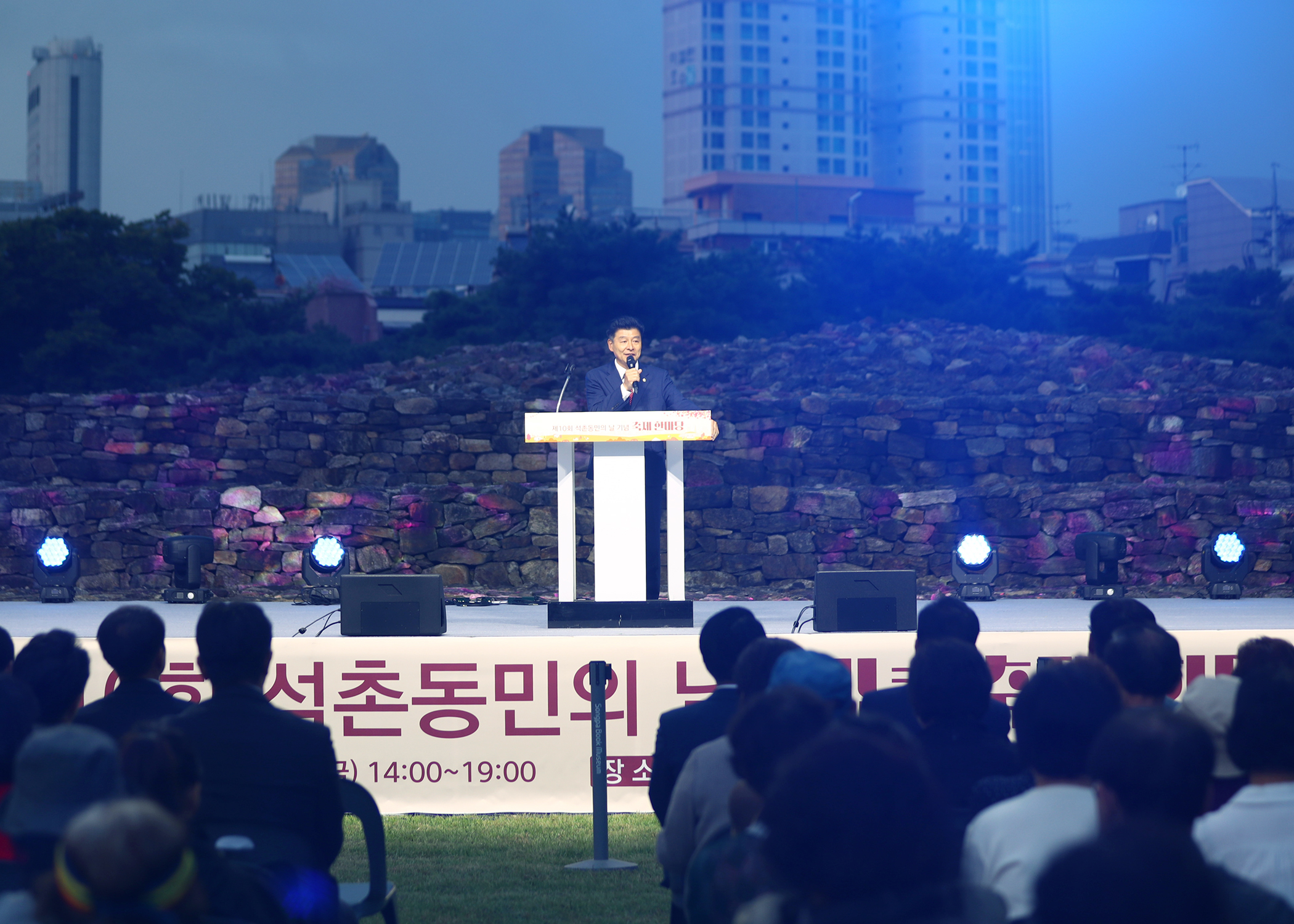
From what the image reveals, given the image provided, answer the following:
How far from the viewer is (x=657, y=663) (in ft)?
20.4

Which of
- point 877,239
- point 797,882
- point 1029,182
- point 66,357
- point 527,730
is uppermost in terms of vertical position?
point 1029,182

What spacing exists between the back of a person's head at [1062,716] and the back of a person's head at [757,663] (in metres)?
0.65

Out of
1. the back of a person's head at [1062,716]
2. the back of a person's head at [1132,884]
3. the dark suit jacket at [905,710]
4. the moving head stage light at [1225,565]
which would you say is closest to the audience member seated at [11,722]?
the dark suit jacket at [905,710]

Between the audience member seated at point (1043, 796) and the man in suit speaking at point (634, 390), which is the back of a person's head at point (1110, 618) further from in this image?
the man in suit speaking at point (634, 390)

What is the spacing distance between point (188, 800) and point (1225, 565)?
888 cm

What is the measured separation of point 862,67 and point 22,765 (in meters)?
108

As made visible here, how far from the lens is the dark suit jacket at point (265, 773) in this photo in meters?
3.23

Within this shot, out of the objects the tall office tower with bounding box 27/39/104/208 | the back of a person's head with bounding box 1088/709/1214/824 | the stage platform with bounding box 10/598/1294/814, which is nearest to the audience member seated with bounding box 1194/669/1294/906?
the back of a person's head with bounding box 1088/709/1214/824

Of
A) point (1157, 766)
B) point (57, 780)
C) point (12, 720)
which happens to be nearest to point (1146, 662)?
point (1157, 766)

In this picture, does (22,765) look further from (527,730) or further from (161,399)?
(161,399)

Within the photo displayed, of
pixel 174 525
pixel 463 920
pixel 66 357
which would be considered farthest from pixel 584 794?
pixel 66 357

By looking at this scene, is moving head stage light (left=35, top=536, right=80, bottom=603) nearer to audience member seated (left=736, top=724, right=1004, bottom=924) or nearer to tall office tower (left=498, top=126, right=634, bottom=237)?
audience member seated (left=736, top=724, right=1004, bottom=924)

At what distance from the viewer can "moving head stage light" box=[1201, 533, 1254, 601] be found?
9992 millimetres

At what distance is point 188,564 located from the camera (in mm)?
9891
